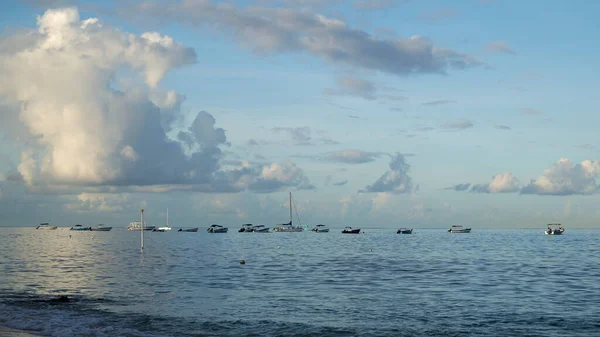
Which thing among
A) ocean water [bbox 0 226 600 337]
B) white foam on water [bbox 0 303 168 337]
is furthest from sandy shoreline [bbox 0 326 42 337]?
ocean water [bbox 0 226 600 337]

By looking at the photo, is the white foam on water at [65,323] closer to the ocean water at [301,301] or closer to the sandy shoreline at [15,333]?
the ocean water at [301,301]

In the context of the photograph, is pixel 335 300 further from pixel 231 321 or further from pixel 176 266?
pixel 176 266

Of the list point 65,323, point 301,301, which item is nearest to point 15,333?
point 65,323

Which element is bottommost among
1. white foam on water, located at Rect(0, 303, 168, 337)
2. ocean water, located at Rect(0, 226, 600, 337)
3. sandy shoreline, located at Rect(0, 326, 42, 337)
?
ocean water, located at Rect(0, 226, 600, 337)

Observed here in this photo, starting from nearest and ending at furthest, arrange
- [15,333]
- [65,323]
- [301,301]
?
[15,333], [65,323], [301,301]

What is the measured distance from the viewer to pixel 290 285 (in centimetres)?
6119

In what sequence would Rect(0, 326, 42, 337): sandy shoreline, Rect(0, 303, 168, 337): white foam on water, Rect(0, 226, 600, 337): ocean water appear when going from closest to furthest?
1. Rect(0, 326, 42, 337): sandy shoreline
2. Rect(0, 303, 168, 337): white foam on water
3. Rect(0, 226, 600, 337): ocean water

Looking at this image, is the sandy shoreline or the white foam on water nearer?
the sandy shoreline

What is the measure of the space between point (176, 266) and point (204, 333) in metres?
51.9

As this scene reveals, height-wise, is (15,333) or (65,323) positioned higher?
(15,333)

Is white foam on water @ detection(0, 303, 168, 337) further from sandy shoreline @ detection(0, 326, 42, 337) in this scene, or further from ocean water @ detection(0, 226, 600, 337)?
sandy shoreline @ detection(0, 326, 42, 337)

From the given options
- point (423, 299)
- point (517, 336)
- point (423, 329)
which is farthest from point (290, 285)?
point (517, 336)

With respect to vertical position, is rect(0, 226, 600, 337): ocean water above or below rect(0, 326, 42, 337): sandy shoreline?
below

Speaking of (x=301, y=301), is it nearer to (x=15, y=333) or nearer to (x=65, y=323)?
(x=65, y=323)
